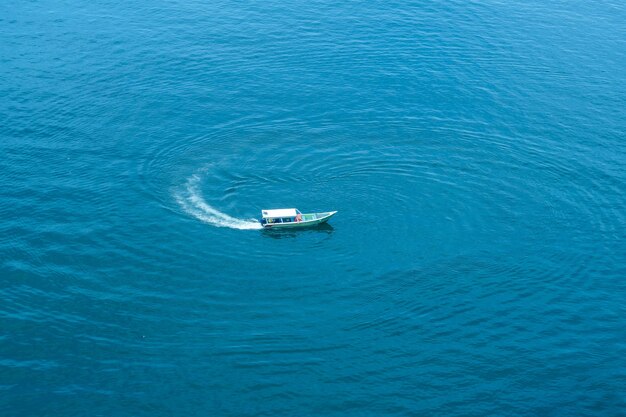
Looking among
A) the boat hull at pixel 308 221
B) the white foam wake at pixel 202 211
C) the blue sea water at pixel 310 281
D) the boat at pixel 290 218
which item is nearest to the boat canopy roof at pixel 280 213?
the boat at pixel 290 218

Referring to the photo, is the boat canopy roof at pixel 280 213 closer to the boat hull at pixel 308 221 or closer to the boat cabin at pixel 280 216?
the boat cabin at pixel 280 216

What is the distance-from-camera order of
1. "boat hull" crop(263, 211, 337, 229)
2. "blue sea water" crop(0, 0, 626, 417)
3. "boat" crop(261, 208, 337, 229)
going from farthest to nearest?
"boat hull" crop(263, 211, 337, 229) → "boat" crop(261, 208, 337, 229) → "blue sea water" crop(0, 0, 626, 417)

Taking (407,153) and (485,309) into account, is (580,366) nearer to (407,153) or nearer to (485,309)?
(485,309)

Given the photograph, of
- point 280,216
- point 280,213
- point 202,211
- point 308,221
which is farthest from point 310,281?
point 202,211

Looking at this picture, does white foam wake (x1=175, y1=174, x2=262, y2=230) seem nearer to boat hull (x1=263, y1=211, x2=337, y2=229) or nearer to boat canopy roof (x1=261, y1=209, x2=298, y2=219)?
boat canopy roof (x1=261, y1=209, x2=298, y2=219)

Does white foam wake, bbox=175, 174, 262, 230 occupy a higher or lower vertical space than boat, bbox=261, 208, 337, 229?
lower

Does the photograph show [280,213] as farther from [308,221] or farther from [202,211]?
[202,211]

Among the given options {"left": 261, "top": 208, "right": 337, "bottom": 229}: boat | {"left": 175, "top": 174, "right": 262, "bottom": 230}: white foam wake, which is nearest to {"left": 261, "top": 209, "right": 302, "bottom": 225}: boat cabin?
{"left": 261, "top": 208, "right": 337, "bottom": 229}: boat
